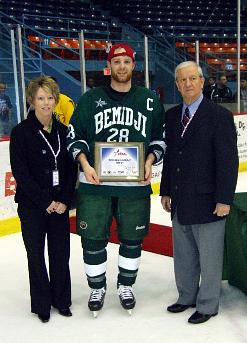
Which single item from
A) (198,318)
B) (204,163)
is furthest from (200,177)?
(198,318)

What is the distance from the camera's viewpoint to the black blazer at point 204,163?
222cm

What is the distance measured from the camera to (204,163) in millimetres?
2256

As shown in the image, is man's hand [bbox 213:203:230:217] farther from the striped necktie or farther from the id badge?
→ the id badge

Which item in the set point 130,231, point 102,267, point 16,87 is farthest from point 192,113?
point 16,87

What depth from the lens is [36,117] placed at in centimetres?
238

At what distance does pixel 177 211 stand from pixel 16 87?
8.74ft

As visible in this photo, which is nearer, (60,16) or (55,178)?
(55,178)

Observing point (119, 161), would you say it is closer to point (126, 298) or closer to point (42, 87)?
point (42, 87)

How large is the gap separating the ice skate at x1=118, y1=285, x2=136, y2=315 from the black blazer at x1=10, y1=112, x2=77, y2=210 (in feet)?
1.80

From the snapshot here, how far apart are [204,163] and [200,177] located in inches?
2.6

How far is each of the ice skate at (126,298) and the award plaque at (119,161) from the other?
622 mm

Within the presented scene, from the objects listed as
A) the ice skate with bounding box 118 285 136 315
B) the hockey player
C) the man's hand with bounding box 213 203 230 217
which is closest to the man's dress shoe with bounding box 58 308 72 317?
the hockey player

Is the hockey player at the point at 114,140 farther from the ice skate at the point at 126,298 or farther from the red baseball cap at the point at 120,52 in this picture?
the ice skate at the point at 126,298

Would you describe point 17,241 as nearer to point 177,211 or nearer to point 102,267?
point 102,267
